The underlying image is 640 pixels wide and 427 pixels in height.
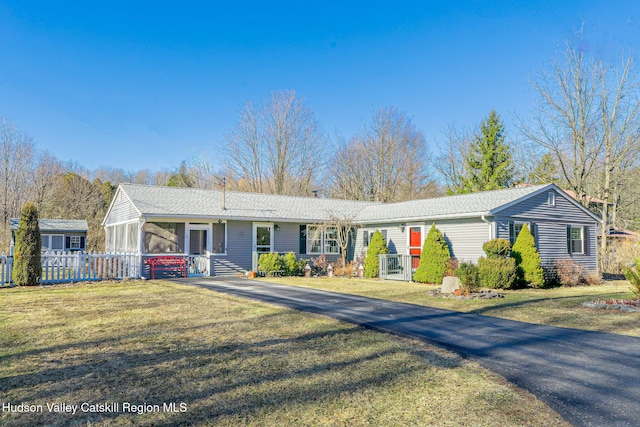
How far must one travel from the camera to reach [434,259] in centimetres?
1507

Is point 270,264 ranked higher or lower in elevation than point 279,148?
lower

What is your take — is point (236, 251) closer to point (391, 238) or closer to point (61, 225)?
point (391, 238)

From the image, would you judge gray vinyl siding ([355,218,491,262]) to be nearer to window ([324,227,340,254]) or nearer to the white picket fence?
window ([324,227,340,254])

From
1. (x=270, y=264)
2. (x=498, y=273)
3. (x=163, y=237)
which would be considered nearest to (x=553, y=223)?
(x=498, y=273)

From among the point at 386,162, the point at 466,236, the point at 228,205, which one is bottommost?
the point at 466,236

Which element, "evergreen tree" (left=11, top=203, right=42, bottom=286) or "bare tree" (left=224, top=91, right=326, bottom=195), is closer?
"evergreen tree" (left=11, top=203, right=42, bottom=286)

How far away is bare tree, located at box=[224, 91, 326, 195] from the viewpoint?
118 feet

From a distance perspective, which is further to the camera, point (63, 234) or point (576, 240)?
point (63, 234)

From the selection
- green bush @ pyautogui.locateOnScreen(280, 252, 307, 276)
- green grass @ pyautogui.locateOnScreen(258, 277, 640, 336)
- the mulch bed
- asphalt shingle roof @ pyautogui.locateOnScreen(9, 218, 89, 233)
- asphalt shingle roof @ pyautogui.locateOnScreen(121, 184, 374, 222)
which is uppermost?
asphalt shingle roof @ pyautogui.locateOnScreen(121, 184, 374, 222)

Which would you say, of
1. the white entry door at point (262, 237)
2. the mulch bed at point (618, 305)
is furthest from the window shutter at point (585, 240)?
the white entry door at point (262, 237)

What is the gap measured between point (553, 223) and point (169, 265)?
52.0 ft

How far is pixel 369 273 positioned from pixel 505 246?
5.99 m

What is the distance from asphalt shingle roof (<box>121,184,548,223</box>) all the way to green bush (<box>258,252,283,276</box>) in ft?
6.34

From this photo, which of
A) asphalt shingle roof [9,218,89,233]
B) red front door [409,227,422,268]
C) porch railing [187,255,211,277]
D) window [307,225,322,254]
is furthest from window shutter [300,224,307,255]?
asphalt shingle roof [9,218,89,233]
